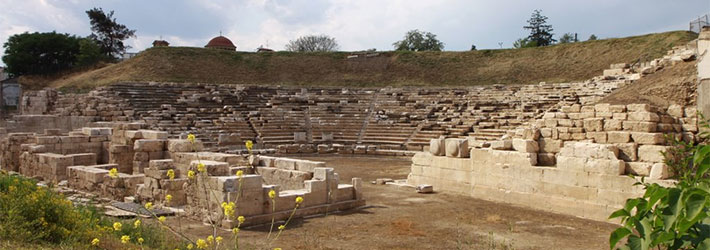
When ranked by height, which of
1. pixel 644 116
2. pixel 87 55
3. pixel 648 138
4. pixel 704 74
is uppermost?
pixel 87 55

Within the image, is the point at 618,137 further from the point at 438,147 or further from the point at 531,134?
the point at 438,147

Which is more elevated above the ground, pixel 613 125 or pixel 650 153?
pixel 613 125

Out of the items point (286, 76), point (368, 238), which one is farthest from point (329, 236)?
point (286, 76)

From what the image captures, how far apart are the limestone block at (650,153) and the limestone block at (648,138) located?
10 cm

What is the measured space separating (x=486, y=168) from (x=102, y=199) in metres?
8.96

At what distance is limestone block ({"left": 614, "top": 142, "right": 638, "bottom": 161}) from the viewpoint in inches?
420

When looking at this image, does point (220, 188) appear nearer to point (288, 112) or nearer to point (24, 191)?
point (24, 191)

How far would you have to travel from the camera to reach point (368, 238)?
29.5 ft

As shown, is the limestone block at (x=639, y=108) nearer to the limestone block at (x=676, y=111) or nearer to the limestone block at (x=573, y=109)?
the limestone block at (x=676, y=111)

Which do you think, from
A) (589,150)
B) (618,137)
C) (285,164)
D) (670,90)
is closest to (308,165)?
(285,164)

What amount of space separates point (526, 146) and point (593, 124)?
1469 mm

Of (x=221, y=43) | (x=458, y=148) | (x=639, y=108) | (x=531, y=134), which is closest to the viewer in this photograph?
(x=639, y=108)

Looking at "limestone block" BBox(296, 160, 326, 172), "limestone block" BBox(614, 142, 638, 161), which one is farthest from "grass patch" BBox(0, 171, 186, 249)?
"limestone block" BBox(614, 142, 638, 161)

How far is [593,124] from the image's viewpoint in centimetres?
1146
